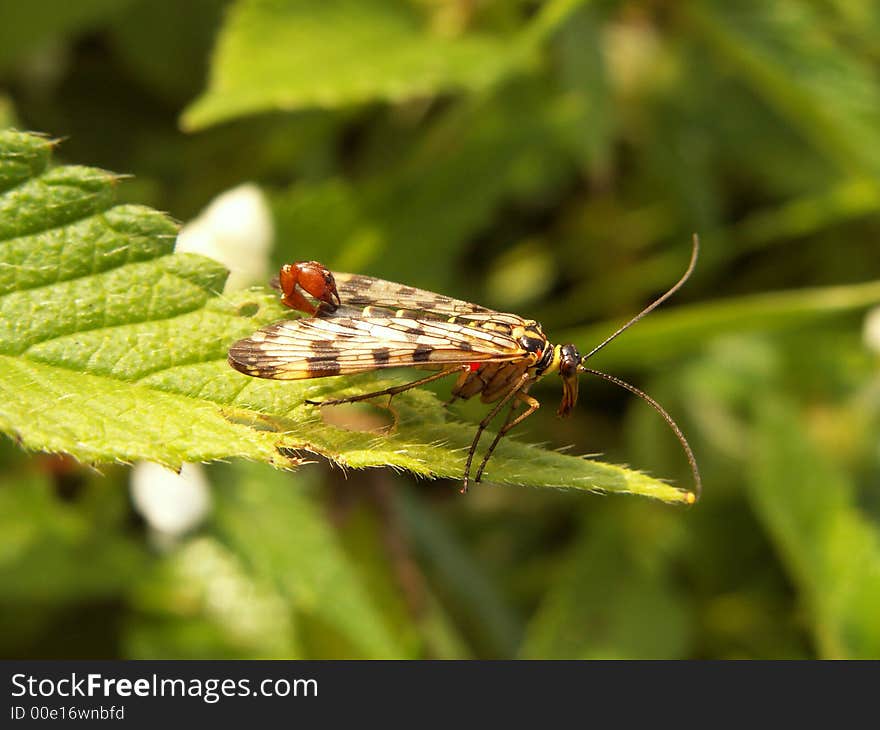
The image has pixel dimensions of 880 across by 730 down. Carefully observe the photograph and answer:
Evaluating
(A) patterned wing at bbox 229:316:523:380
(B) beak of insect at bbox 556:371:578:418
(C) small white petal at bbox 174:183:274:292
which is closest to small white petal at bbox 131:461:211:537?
(C) small white petal at bbox 174:183:274:292

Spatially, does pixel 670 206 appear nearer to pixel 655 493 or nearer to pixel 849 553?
pixel 849 553

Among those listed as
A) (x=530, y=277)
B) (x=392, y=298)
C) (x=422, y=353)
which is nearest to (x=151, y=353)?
(x=422, y=353)

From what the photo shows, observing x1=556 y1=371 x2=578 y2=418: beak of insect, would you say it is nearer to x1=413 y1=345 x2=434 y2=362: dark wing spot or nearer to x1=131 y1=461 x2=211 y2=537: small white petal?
x1=413 y1=345 x2=434 y2=362: dark wing spot

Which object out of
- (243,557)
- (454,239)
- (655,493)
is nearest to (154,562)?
(243,557)

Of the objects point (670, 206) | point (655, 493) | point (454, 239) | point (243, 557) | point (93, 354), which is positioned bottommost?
point (243, 557)

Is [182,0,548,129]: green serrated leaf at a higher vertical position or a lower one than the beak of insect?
higher

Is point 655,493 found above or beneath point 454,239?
above

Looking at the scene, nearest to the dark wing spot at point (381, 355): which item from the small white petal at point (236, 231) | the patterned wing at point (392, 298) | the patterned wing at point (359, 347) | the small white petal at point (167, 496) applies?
the patterned wing at point (359, 347)
